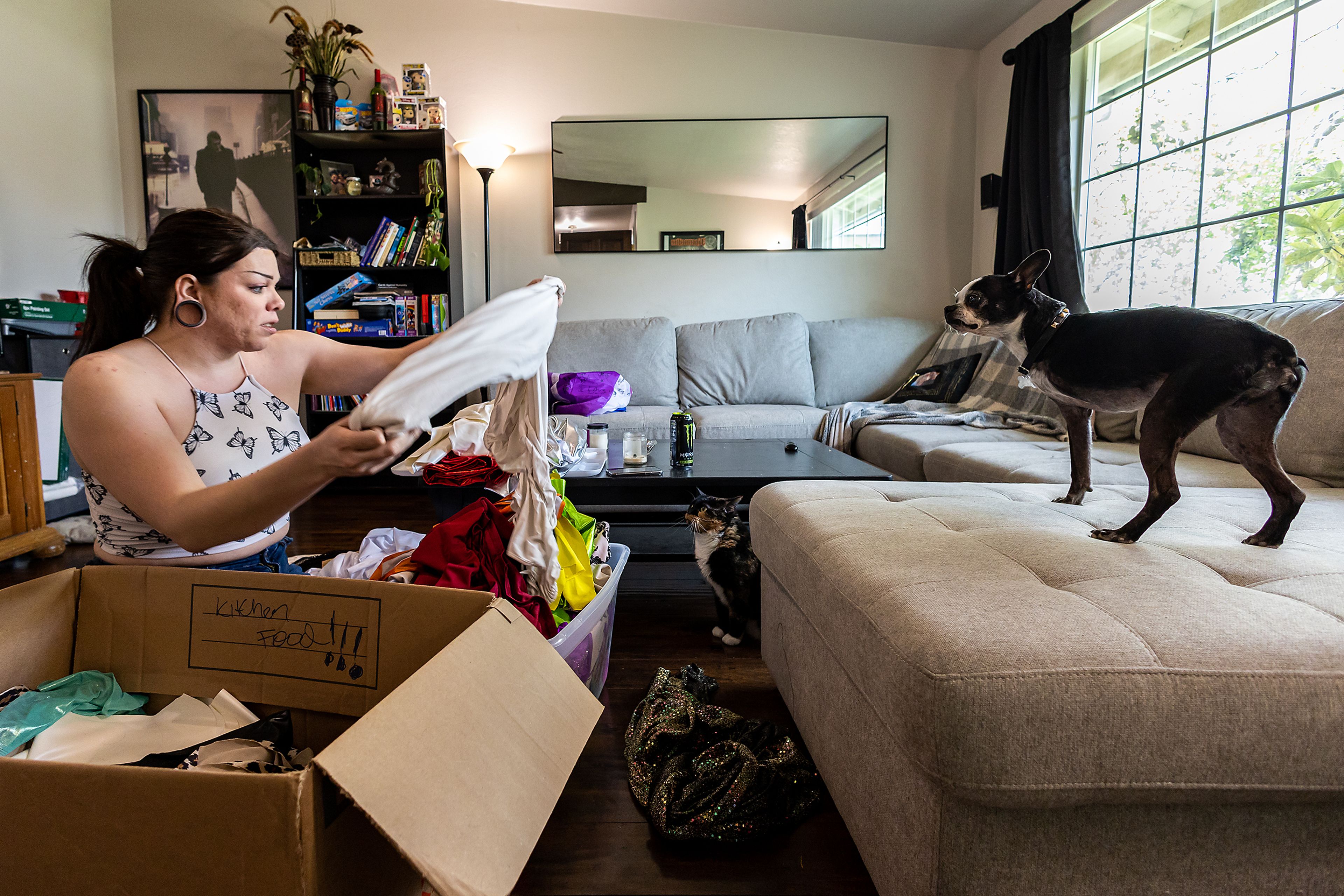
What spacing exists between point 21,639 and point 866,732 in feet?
3.33

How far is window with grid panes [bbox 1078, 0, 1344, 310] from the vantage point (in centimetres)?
218

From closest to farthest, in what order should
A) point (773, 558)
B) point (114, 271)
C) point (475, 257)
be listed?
point (114, 271) < point (773, 558) < point (475, 257)

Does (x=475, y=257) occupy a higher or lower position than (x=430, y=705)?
higher

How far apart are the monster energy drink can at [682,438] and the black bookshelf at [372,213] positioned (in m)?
1.97

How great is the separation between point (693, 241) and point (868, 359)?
1.25 metres

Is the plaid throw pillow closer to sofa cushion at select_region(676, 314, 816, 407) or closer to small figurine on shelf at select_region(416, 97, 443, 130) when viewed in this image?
sofa cushion at select_region(676, 314, 816, 407)

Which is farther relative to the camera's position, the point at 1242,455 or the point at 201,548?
the point at 1242,455

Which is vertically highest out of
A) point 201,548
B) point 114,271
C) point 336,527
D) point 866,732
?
point 114,271

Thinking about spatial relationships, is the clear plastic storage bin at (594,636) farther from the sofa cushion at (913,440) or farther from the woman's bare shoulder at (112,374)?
the sofa cushion at (913,440)

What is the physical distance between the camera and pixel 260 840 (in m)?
0.45

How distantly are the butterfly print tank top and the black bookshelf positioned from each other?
2.70 meters

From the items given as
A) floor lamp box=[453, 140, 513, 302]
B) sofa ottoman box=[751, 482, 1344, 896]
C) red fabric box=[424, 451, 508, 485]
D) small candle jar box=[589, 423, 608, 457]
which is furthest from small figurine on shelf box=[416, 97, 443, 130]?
sofa ottoman box=[751, 482, 1344, 896]

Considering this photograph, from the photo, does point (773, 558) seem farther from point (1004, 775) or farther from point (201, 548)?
point (201, 548)

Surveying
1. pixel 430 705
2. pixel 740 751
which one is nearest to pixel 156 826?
pixel 430 705
